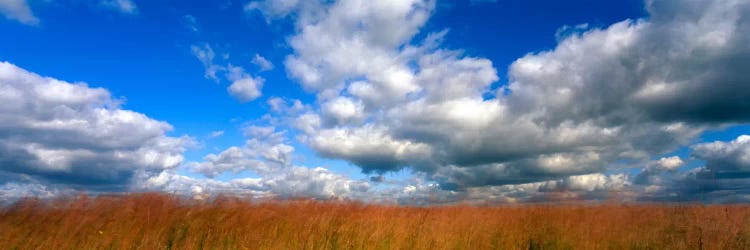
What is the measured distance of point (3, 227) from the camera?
838cm

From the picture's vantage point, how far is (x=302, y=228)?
1052 centimetres

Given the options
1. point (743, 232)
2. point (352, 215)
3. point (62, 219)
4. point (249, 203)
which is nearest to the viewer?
point (62, 219)

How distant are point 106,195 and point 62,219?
1587 mm

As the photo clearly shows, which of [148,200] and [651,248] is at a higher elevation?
[148,200]

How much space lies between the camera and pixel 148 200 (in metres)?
10.2

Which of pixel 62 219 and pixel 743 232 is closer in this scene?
pixel 62 219

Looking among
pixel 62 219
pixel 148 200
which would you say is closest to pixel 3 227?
pixel 62 219

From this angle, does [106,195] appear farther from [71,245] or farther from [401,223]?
[401,223]

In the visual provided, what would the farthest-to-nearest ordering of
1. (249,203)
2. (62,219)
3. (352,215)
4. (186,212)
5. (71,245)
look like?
(352,215), (249,203), (186,212), (62,219), (71,245)

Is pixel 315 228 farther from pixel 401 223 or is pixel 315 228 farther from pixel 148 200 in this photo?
pixel 148 200

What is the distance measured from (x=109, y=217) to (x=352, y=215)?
6716 mm

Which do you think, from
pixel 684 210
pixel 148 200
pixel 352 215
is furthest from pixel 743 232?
pixel 148 200

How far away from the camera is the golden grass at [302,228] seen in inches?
332

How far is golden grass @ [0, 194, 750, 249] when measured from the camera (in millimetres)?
8430
